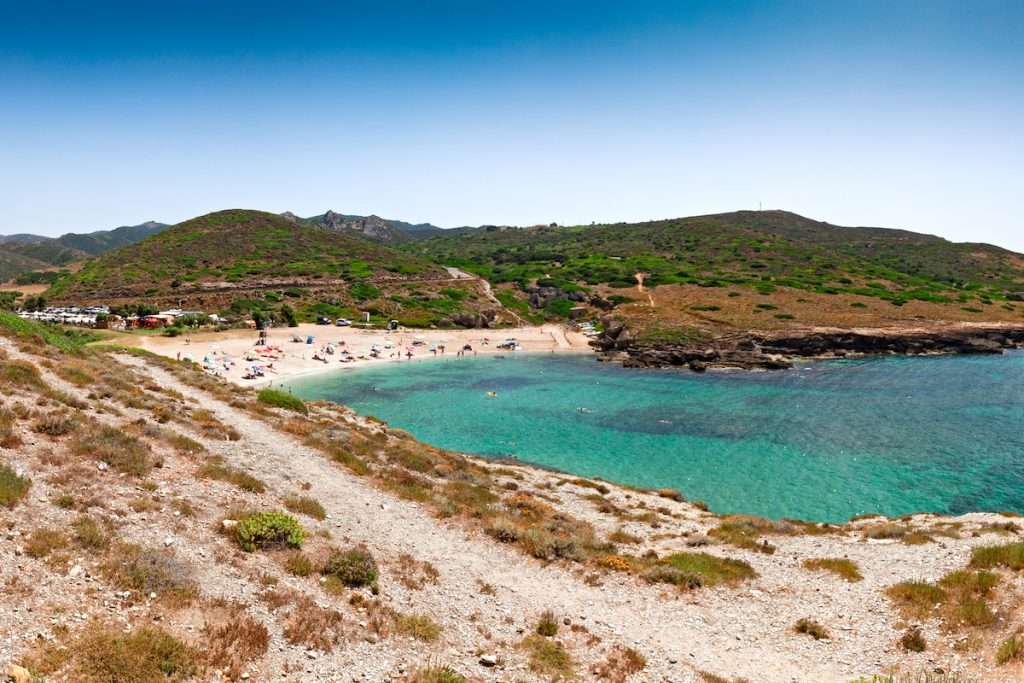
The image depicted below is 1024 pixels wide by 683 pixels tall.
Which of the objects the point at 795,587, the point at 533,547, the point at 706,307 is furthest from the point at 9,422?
the point at 706,307

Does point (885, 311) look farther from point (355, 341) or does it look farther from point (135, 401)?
point (135, 401)

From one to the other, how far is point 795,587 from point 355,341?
80236 mm

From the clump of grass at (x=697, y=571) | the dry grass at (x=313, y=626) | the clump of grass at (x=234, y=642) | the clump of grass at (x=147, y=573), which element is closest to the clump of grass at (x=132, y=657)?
the clump of grass at (x=234, y=642)

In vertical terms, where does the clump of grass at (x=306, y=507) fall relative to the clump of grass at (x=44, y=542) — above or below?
below

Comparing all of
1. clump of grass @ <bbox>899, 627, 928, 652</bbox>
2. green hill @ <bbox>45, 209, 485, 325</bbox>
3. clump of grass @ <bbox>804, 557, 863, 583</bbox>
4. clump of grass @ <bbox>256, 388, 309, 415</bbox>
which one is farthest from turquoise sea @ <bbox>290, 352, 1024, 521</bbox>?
green hill @ <bbox>45, 209, 485, 325</bbox>

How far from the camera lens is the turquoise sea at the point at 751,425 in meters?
33.7

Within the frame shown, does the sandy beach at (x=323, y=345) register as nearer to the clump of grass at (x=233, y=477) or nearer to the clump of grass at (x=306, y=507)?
the clump of grass at (x=233, y=477)

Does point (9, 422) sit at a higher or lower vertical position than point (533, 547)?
higher

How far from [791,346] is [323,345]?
7453cm

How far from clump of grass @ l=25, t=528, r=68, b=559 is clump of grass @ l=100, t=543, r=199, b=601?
3.07 feet

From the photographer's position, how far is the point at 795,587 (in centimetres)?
1666

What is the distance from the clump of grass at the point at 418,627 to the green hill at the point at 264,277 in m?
94.6

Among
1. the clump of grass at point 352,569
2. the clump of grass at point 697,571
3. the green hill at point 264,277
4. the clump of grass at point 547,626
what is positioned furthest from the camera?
the green hill at point 264,277

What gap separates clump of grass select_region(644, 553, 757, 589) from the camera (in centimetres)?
1630
